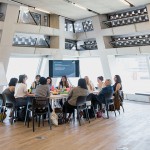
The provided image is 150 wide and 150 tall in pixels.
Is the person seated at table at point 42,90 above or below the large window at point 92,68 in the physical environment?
below

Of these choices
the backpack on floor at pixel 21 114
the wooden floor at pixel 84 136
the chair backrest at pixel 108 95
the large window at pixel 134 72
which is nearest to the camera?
the wooden floor at pixel 84 136

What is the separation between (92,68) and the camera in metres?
11.4

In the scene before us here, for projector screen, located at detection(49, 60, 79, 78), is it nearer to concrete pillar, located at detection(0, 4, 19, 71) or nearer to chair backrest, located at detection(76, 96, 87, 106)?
concrete pillar, located at detection(0, 4, 19, 71)

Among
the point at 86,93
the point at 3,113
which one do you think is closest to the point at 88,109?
the point at 86,93

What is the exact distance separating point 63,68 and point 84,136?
202 inches

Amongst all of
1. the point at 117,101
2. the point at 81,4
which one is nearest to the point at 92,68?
the point at 81,4

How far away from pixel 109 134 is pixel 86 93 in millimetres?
1502

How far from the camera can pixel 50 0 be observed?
7.16 metres

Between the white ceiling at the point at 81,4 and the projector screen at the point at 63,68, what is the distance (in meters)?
2.14

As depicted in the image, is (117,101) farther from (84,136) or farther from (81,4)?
(81,4)

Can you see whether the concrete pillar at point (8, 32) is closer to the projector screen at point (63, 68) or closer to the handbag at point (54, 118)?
the projector screen at point (63, 68)

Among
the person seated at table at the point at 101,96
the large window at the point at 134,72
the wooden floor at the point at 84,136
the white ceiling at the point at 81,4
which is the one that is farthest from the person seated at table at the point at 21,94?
the large window at the point at 134,72

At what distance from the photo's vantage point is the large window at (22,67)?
9.12 m

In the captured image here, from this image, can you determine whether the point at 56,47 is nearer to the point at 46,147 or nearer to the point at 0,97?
the point at 0,97
